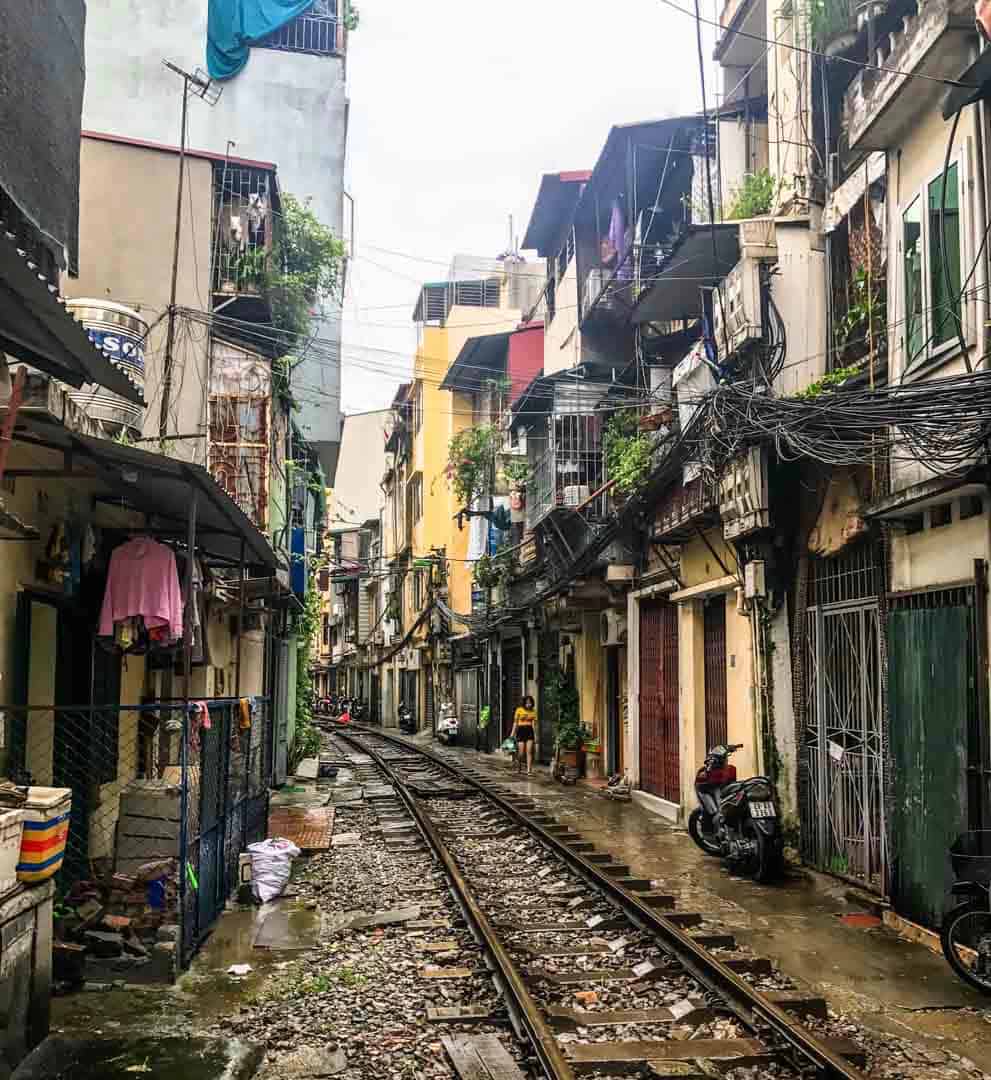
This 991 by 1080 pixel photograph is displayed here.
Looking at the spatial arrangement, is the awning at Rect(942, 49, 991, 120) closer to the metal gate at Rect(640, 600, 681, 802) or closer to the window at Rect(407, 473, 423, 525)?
the metal gate at Rect(640, 600, 681, 802)

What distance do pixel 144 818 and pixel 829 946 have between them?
5631 mm

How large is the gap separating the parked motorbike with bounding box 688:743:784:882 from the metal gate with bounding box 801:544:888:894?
0.59 meters

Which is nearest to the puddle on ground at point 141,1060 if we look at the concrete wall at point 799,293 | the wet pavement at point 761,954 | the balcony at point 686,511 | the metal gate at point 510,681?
the wet pavement at point 761,954

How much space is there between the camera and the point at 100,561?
32.7 feet

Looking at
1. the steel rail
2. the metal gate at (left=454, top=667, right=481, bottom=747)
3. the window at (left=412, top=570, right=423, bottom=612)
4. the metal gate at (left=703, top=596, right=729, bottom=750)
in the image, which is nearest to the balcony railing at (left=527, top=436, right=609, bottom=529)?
the metal gate at (left=703, top=596, right=729, bottom=750)

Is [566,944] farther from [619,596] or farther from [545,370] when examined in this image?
[545,370]

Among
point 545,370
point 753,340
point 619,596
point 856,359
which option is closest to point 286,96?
point 545,370

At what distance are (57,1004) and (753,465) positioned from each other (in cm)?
793

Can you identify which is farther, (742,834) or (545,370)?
(545,370)

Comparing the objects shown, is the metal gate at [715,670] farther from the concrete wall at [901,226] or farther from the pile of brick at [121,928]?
the pile of brick at [121,928]

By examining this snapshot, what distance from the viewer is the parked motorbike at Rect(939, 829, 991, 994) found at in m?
7.04

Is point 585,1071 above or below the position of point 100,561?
below

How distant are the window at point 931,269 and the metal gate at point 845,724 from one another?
2.02m

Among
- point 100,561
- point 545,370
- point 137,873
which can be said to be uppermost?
point 545,370
